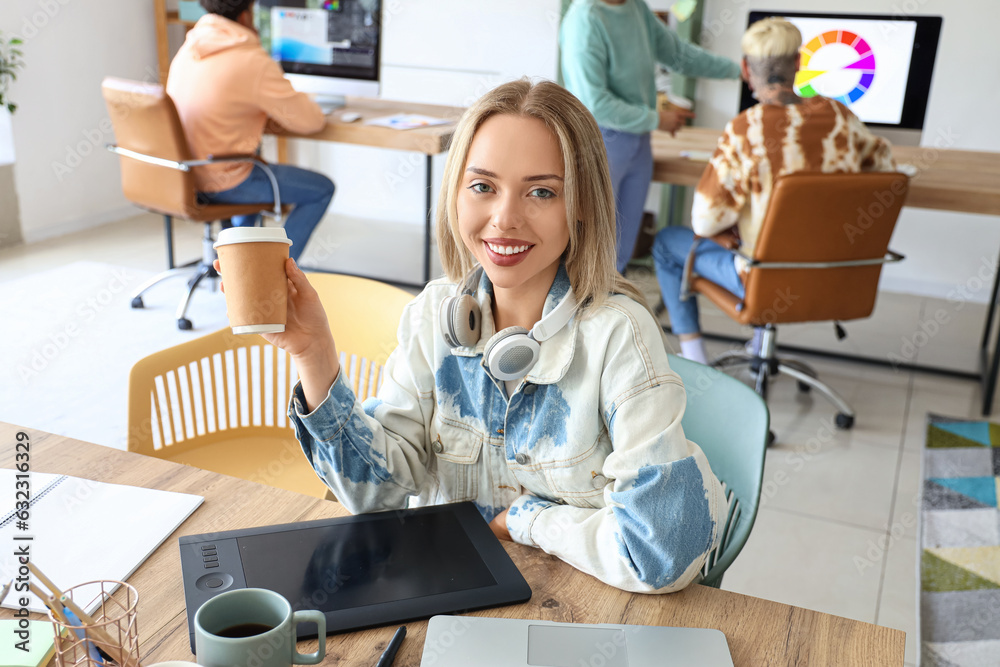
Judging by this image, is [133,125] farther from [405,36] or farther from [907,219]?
[907,219]

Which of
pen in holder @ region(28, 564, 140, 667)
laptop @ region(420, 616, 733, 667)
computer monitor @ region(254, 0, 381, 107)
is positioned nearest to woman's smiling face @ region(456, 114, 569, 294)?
laptop @ region(420, 616, 733, 667)

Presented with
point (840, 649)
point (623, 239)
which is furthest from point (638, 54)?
point (840, 649)

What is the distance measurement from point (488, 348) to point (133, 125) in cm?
265

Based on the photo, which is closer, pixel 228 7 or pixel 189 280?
pixel 228 7

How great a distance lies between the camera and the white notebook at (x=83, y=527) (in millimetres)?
877

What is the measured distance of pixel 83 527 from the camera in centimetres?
95

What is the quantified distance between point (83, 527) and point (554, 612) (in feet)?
1.74

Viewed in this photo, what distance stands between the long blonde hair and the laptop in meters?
0.40

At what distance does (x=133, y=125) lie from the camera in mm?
3174

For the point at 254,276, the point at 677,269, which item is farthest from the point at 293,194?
the point at 254,276

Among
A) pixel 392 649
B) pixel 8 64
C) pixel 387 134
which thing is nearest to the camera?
pixel 392 649

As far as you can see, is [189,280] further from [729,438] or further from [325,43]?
[729,438]

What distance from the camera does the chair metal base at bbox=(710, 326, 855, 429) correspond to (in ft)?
9.39

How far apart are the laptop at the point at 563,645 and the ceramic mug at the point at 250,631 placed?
0.14 m
